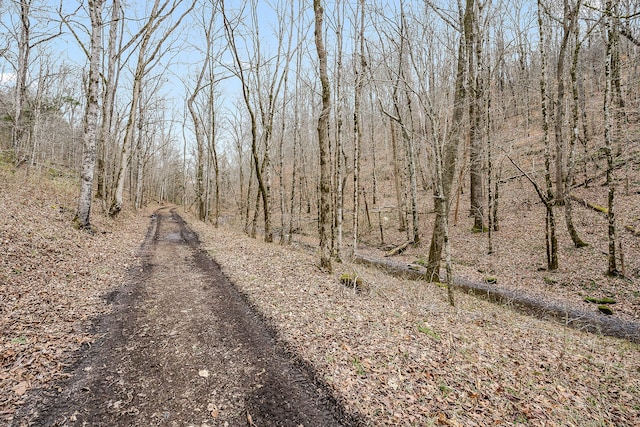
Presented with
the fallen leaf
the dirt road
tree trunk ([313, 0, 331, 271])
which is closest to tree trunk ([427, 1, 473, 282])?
tree trunk ([313, 0, 331, 271])

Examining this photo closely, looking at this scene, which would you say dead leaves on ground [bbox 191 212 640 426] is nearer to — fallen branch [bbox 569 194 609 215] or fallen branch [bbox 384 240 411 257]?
fallen branch [bbox 384 240 411 257]

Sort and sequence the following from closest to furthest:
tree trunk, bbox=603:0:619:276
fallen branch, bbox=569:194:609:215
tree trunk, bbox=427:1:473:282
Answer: tree trunk, bbox=427:1:473:282, tree trunk, bbox=603:0:619:276, fallen branch, bbox=569:194:609:215

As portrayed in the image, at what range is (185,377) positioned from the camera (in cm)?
391

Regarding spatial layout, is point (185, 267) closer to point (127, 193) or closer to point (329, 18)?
point (329, 18)

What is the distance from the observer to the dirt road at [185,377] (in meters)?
3.26

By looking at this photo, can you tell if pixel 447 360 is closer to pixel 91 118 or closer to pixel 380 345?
pixel 380 345

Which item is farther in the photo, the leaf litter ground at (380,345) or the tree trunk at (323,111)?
the tree trunk at (323,111)

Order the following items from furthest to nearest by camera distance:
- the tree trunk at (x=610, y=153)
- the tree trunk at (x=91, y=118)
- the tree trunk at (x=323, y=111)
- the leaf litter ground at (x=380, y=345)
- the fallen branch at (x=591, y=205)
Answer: the fallen branch at (x=591, y=205) → the tree trunk at (x=91, y=118) → the tree trunk at (x=610, y=153) → the tree trunk at (x=323, y=111) → the leaf litter ground at (x=380, y=345)

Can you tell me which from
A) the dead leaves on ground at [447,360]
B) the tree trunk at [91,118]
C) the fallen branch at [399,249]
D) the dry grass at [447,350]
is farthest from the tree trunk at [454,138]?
the tree trunk at [91,118]

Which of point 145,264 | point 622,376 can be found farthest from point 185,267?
point 622,376

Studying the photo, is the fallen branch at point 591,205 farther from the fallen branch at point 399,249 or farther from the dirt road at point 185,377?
the dirt road at point 185,377

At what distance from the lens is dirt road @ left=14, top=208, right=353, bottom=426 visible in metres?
3.26

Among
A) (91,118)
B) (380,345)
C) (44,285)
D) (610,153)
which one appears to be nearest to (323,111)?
(380,345)

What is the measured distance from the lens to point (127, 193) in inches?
1781
